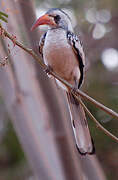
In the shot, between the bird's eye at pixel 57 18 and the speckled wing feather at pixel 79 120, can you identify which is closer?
the speckled wing feather at pixel 79 120

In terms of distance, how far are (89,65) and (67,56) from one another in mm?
1801

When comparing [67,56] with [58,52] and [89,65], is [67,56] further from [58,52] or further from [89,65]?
[89,65]

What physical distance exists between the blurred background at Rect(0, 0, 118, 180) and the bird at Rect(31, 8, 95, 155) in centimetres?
30

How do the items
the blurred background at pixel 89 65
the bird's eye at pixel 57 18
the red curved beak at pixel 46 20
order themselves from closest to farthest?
the red curved beak at pixel 46 20
the bird's eye at pixel 57 18
the blurred background at pixel 89 65

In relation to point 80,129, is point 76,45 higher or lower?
higher

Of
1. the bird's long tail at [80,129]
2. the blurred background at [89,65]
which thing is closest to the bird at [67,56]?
the bird's long tail at [80,129]

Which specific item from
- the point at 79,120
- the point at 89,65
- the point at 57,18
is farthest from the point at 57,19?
the point at 89,65

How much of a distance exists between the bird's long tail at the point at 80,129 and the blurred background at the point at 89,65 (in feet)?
1.70

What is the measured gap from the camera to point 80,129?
2.00 m

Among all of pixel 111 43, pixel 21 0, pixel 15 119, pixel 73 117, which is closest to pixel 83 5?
pixel 111 43

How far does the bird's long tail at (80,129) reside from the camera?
6.21ft

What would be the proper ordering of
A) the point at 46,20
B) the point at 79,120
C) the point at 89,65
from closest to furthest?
the point at 46,20 < the point at 79,120 < the point at 89,65

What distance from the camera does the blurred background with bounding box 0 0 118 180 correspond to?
2531mm

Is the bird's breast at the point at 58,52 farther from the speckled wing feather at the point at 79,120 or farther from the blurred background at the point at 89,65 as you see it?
the blurred background at the point at 89,65
